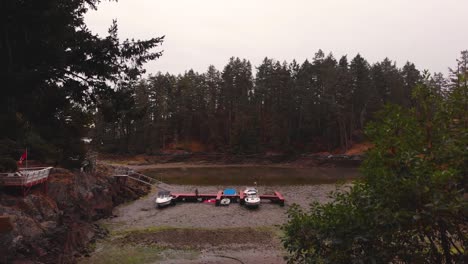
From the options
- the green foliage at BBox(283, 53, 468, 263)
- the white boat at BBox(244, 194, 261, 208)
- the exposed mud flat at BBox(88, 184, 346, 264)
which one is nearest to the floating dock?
the exposed mud flat at BBox(88, 184, 346, 264)

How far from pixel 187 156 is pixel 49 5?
6880cm

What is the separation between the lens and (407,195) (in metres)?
5.54

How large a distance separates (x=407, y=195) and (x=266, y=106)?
77.1 metres

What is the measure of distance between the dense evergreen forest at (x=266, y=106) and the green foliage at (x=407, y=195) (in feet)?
212

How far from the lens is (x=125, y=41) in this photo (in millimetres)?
9234

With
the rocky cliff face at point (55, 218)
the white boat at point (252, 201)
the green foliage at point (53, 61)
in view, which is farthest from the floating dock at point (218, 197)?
the green foliage at point (53, 61)

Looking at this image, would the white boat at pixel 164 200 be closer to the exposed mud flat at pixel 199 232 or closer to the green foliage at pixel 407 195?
the exposed mud flat at pixel 199 232

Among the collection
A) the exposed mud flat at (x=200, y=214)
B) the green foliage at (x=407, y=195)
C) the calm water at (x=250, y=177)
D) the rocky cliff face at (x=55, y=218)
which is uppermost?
the green foliage at (x=407, y=195)

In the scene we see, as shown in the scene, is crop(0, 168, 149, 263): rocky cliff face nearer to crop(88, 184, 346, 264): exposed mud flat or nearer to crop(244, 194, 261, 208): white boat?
crop(88, 184, 346, 264): exposed mud flat

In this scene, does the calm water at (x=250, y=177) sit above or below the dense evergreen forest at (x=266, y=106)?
below

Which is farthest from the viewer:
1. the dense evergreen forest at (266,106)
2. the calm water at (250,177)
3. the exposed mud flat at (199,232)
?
the dense evergreen forest at (266,106)

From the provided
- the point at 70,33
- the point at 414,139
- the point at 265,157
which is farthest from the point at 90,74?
the point at 265,157

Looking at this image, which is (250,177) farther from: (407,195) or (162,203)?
(407,195)

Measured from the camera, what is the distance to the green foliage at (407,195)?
5449 millimetres
